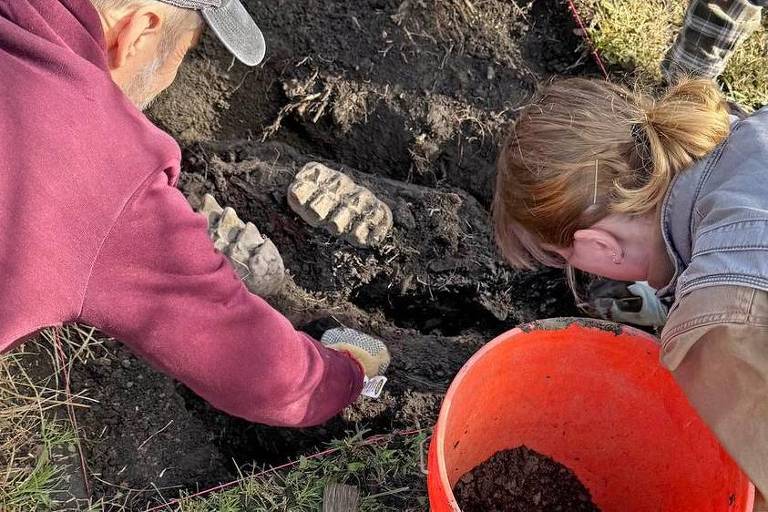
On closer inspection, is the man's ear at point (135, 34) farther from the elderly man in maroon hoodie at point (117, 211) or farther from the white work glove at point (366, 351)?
the white work glove at point (366, 351)

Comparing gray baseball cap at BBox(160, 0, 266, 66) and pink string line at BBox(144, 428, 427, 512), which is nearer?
gray baseball cap at BBox(160, 0, 266, 66)

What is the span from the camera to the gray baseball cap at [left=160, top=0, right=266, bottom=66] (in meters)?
1.55

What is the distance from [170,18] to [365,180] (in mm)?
1100

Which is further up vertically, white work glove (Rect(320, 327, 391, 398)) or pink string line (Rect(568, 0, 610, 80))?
pink string line (Rect(568, 0, 610, 80))

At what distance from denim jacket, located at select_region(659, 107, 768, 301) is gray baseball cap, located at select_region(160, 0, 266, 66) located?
106cm

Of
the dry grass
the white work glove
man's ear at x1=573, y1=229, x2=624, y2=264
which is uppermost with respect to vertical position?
man's ear at x1=573, y1=229, x2=624, y2=264

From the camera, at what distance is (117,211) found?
4.35ft

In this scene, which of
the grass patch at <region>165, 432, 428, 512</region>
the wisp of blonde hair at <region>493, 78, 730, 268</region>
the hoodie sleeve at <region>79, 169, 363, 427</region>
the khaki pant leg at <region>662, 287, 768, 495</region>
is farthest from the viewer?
the grass patch at <region>165, 432, 428, 512</region>

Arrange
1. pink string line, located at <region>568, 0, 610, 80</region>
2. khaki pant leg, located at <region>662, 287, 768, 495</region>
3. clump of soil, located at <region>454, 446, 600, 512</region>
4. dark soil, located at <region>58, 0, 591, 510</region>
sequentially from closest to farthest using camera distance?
khaki pant leg, located at <region>662, 287, 768, 495</region> → clump of soil, located at <region>454, 446, 600, 512</region> → dark soil, located at <region>58, 0, 591, 510</region> → pink string line, located at <region>568, 0, 610, 80</region>

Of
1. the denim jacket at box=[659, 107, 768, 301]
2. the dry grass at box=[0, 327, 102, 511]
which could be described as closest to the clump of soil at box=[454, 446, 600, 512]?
the denim jacket at box=[659, 107, 768, 301]

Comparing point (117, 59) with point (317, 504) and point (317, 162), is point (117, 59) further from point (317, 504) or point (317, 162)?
point (317, 504)

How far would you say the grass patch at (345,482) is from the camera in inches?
80.7

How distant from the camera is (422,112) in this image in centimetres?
253

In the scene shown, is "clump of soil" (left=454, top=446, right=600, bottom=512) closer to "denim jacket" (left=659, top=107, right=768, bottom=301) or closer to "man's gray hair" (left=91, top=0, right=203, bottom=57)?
"denim jacket" (left=659, top=107, right=768, bottom=301)
